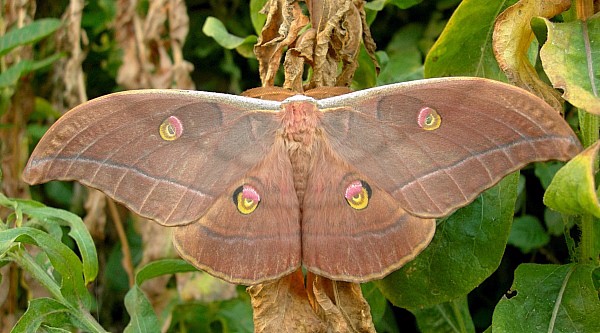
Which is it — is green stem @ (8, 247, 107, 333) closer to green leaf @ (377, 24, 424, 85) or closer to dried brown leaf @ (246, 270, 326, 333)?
dried brown leaf @ (246, 270, 326, 333)

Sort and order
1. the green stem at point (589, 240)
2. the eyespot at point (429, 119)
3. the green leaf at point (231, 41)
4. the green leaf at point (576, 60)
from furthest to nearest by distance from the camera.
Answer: the green leaf at point (231, 41) < the green stem at point (589, 240) < the eyespot at point (429, 119) < the green leaf at point (576, 60)

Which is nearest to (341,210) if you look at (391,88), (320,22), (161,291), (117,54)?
(391,88)

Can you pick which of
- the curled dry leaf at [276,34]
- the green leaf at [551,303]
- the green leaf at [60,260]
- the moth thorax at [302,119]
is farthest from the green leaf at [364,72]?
the green leaf at [60,260]

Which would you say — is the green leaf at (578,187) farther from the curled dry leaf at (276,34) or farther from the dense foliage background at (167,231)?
the curled dry leaf at (276,34)

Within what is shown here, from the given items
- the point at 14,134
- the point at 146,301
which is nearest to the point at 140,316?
the point at 146,301

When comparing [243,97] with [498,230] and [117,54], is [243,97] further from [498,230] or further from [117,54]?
[117,54]

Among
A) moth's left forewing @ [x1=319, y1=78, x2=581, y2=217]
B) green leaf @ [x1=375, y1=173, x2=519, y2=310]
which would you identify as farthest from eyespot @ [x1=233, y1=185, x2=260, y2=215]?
green leaf @ [x1=375, y1=173, x2=519, y2=310]

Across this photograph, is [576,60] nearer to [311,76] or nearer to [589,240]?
[589,240]
